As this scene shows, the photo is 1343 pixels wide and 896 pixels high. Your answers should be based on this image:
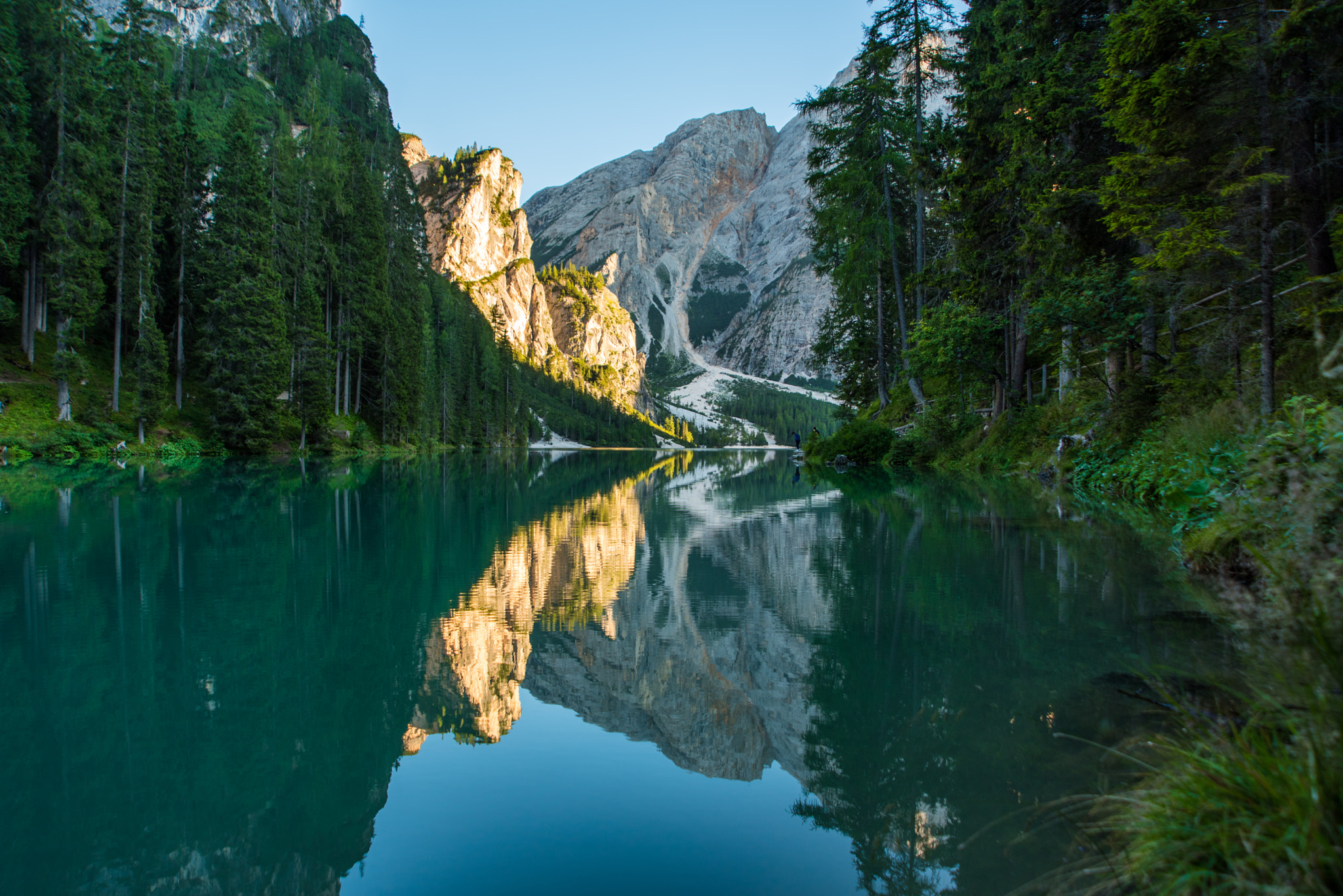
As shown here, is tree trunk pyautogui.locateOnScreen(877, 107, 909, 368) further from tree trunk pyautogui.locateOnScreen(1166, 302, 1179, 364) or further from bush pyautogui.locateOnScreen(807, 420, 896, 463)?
tree trunk pyautogui.locateOnScreen(1166, 302, 1179, 364)

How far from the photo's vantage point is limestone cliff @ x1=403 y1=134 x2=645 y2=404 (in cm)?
12788

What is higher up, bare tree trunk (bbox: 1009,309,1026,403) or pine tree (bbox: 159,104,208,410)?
pine tree (bbox: 159,104,208,410)

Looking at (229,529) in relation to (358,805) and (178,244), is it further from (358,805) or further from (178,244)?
(178,244)

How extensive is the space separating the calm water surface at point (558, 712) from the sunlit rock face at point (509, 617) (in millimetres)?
36

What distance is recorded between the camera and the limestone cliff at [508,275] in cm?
12788

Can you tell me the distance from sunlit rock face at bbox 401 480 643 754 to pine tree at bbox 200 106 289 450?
2654cm

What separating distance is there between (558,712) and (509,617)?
1976 millimetres

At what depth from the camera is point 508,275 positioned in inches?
5600

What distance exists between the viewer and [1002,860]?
2582mm

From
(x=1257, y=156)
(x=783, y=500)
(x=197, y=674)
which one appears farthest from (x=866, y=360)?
(x=197, y=674)

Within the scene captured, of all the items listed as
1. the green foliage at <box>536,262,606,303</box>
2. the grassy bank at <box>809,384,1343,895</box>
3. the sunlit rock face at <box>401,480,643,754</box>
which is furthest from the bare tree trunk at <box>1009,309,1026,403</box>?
the green foliage at <box>536,262,606,303</box>

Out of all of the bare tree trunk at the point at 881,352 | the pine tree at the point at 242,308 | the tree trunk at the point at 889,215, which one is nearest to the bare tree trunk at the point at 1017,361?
the tree trunk at the point at 889,215

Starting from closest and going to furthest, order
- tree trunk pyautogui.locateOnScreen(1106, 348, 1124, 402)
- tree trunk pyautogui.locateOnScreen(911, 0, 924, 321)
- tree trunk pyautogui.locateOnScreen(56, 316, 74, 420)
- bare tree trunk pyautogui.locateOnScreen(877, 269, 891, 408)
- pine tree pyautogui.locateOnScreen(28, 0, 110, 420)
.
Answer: tree trunk pyautogui.locateOnScreen(1106, 348, 1124, 402)
tree trunk pyautogui.locateOnScreen(56, 316, 74, 420)
tree trunk pyautogui.locateOnScreen(911, 0, 924, 321)
pine tree pyautogui.locateOnScreen(28, 0, 110, 420)
bare tree trunk pyautogui.locateOnScreen(877, 269, 891, 408)

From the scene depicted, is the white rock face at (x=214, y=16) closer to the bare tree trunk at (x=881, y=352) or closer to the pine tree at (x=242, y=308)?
the pine tree at (x=242, y=308)
